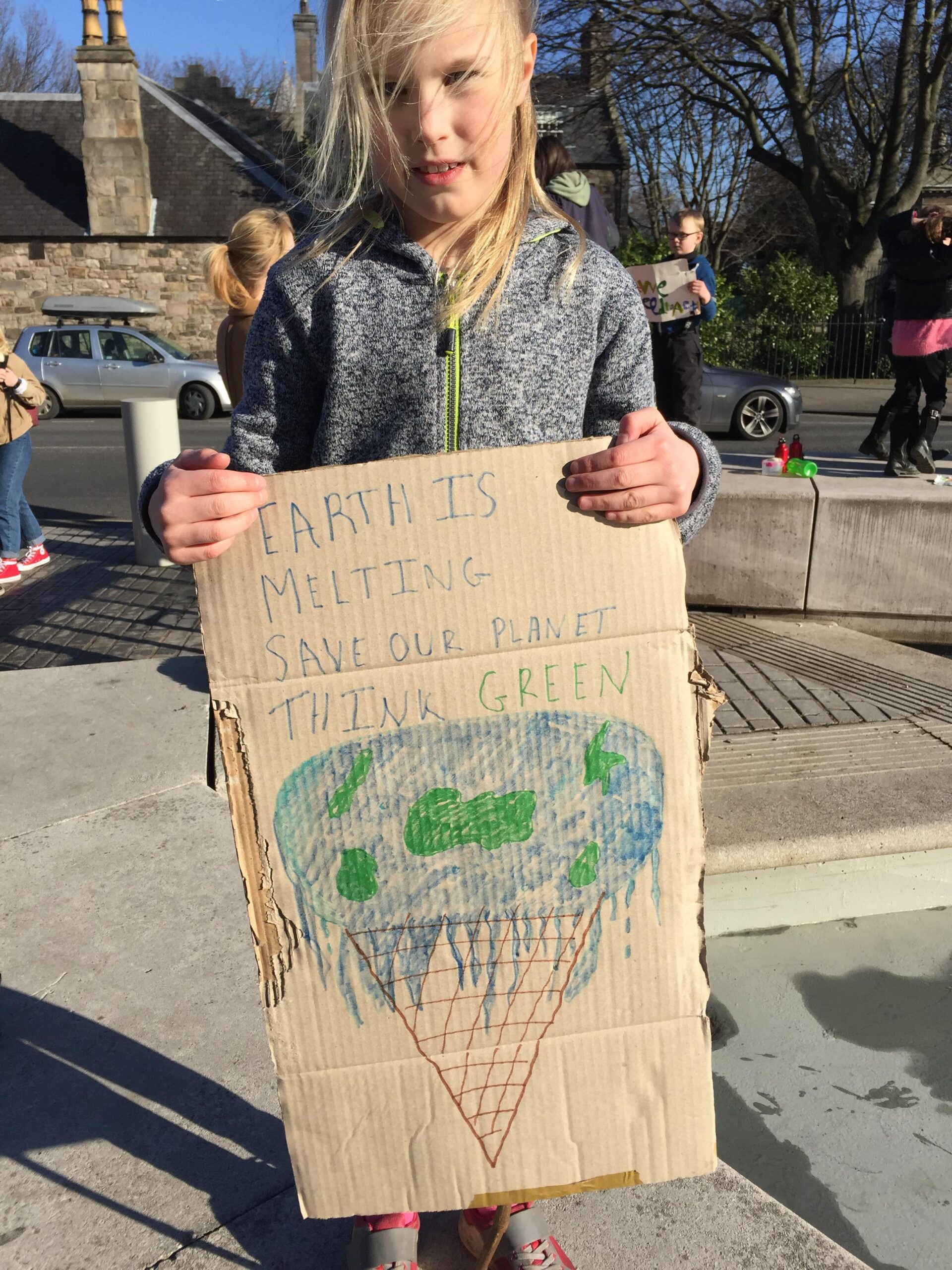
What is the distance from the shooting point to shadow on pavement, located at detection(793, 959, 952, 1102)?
224 cm

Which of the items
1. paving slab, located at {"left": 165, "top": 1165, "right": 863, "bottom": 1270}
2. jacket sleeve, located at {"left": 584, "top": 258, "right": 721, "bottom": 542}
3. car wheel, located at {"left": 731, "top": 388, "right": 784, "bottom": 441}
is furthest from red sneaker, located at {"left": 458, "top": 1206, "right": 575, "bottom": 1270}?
car wheel, located at {"left": 731, "top": 388, "right": 784, "bottom": 441}

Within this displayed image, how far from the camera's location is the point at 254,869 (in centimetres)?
131

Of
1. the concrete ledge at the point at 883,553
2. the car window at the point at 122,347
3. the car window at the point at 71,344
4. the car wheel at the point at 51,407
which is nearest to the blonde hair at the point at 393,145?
the concrete ledge at the point at 883,553

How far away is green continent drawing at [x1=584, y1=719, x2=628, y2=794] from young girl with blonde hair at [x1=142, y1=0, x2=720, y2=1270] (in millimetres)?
276

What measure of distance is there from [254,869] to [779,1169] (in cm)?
133

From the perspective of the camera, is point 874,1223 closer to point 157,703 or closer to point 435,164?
point 435,164

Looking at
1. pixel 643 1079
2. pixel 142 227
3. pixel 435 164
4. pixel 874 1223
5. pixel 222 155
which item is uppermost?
pixel 222 155

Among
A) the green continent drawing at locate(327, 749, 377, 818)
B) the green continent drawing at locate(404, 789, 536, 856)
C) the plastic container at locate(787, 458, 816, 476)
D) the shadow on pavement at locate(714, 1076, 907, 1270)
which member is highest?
the green continent drawing at locate(327, 749, 377, 818)

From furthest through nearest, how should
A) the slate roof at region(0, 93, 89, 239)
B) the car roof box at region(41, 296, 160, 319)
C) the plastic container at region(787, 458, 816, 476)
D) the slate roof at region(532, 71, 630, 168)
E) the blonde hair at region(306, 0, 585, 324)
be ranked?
the slate roof at region(0, 93, 89, 239), the slate roof at region(532, 71, 630, 168), the car roof box at region(41, 296, 160, 319), the plastic container at region(787, 458, 816, 476), the blonde hair at region(306, 0, 585, 324)

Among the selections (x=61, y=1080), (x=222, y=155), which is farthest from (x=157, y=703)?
(x=222, y=155)

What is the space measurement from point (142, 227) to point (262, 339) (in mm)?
25099

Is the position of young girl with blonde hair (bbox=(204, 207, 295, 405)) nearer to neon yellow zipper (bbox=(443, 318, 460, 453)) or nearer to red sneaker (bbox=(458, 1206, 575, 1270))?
neon yellow zipper (bbox=(443, 318, 460, 453))

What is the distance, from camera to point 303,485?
125cm

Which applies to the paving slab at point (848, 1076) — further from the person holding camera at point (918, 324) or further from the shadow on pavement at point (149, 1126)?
the person holding camera at point (918, 324)
